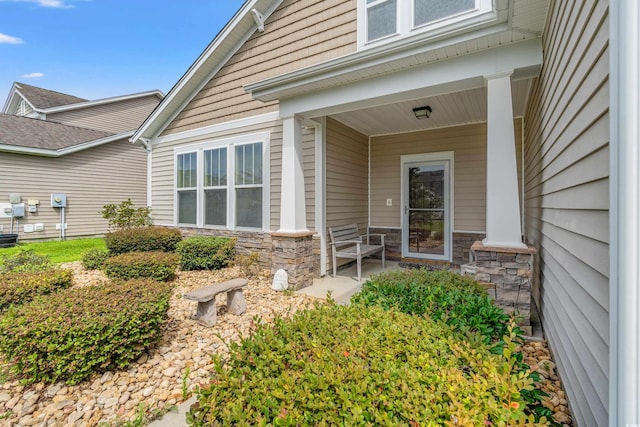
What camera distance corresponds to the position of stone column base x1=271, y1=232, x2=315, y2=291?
4.70 metres

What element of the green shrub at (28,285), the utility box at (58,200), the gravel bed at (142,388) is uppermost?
the utility box at (58,200)

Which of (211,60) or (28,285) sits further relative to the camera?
(211,60)

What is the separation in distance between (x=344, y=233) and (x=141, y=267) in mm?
3602

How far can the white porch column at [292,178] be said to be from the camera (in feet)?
15.4

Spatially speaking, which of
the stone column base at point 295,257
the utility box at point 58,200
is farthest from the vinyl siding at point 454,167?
the utility box at point 58,200

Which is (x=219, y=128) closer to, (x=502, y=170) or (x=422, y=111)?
(x=422, y=111)

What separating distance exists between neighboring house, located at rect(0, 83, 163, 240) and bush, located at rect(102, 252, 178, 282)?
7.53 m

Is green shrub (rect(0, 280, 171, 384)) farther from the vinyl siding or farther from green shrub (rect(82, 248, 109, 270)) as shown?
the vinyl siding

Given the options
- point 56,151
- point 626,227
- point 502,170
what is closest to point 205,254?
point 502,170

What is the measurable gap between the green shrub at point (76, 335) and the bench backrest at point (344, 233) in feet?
10.8

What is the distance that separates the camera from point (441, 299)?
253 centimetres

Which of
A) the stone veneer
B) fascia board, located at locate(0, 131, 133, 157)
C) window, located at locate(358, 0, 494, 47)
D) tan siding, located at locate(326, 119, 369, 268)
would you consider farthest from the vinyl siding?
fascia board, located at locate(0, 131, 133, 157)

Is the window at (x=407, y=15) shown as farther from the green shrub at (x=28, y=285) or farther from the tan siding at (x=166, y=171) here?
the green shrub at (x=28, y=285)

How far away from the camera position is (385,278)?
300cm
